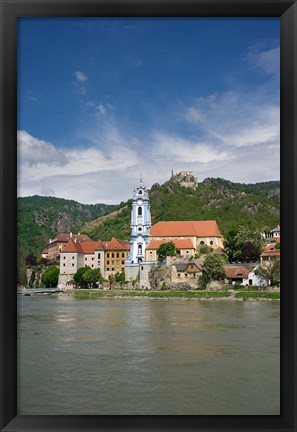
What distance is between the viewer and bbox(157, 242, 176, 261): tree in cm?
1709

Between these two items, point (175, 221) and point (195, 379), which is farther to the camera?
point (175, 221)

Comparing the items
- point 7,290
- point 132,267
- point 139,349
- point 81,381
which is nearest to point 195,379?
point 81,381

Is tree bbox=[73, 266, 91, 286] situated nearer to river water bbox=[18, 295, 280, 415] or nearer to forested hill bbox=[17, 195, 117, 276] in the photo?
forested hill bbox=[17, 195, 117, 276]

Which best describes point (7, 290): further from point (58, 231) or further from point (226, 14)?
point (58, 231)

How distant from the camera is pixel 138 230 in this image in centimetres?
1870

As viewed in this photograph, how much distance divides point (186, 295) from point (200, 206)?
6.53 metres

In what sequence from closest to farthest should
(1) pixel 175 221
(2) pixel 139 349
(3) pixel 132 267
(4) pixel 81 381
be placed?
(4) pixel 81 381 < (2) pixel 139 349 < (3) pixel 132 267 < (1) pixel 175 221

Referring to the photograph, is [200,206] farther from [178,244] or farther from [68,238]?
[68,238]

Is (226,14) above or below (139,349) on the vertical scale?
above

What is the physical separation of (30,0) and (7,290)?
744 millimetres

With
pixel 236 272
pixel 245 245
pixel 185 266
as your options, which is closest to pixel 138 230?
pixel 185 266

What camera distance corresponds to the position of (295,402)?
4.34ft

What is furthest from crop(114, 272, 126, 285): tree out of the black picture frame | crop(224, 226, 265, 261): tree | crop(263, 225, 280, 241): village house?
the black picture frame

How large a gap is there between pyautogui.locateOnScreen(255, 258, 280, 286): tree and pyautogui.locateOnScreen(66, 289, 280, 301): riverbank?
13.1 inches
